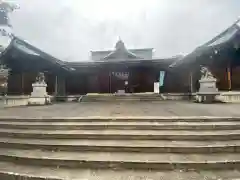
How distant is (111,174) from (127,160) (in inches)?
15.9

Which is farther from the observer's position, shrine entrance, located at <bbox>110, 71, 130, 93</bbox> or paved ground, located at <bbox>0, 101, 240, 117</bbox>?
shrine entrance, located at <bbox>110, 71, 130, 93</bbox>

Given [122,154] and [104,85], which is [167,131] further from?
[104,85]

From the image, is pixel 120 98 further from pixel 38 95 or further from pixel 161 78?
pixel 38 95

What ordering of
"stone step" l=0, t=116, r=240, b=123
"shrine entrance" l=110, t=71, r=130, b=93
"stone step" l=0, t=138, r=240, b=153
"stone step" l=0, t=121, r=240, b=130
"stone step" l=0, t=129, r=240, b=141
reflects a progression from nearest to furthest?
"stone step" l=0, t=138, r=240, b=153 → "stone step" l=0, t=129, r=240, b=141 → "stone step" l=0, t=121, r=240, b=130 → "stone step" l=0, t=116, r=240, b=123 → "shrine entrance" l=110, t=71, r=130, b=93

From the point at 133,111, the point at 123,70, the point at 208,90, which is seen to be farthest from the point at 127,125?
the point at 123,70

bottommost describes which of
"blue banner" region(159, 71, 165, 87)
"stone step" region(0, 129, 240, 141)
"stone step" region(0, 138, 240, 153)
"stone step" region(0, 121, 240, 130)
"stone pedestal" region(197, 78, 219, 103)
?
"stone step" region(0, 138, 240, 153)

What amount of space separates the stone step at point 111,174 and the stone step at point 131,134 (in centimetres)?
107

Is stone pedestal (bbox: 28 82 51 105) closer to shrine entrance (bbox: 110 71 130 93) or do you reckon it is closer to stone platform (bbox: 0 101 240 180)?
stone platform (bbox: 0 101 240 180)

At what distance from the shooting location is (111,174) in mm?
3359

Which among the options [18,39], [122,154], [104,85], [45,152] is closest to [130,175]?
[122,154]

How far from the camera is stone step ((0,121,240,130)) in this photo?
189 inches

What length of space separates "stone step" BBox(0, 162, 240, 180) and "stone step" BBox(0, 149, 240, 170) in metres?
0.11

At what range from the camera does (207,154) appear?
3836 mm

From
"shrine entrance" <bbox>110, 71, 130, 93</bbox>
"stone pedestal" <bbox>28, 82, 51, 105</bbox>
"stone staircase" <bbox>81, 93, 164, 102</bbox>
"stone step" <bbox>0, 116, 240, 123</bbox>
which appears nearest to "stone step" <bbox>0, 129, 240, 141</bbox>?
"stone step" <bbox>0, 116, 240, 123</bbox>
